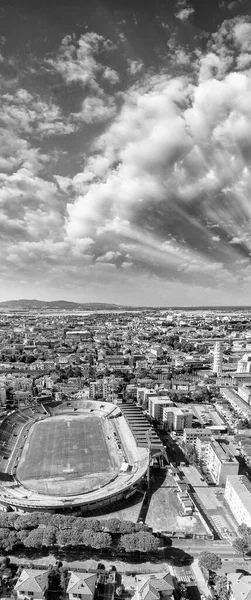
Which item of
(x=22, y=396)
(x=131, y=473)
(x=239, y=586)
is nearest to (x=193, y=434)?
(x=131, y=473)

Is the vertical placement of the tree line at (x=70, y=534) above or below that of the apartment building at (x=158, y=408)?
below

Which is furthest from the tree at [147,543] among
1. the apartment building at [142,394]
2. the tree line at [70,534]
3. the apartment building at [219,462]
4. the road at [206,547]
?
the apartment building at [142,394]

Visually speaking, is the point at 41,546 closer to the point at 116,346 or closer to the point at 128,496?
the point at 128,496

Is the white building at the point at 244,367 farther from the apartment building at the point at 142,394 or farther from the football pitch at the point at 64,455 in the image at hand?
the football pitch at the point at 64,455

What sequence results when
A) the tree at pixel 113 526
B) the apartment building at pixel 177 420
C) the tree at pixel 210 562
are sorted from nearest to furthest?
the tree at pixel 210 562, the tree at pixel 113 526, the apartment building at pixel 177 420

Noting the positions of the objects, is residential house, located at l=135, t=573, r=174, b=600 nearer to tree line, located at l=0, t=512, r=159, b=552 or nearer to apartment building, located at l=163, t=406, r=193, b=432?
tree line, located at l=0, t=512, r=159, b=552

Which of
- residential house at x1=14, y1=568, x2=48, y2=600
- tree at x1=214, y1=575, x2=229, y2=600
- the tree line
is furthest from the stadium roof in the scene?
residential house at x1=14, y1=568, x2=48, y2=600

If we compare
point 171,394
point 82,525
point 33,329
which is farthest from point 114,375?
point 33,329
